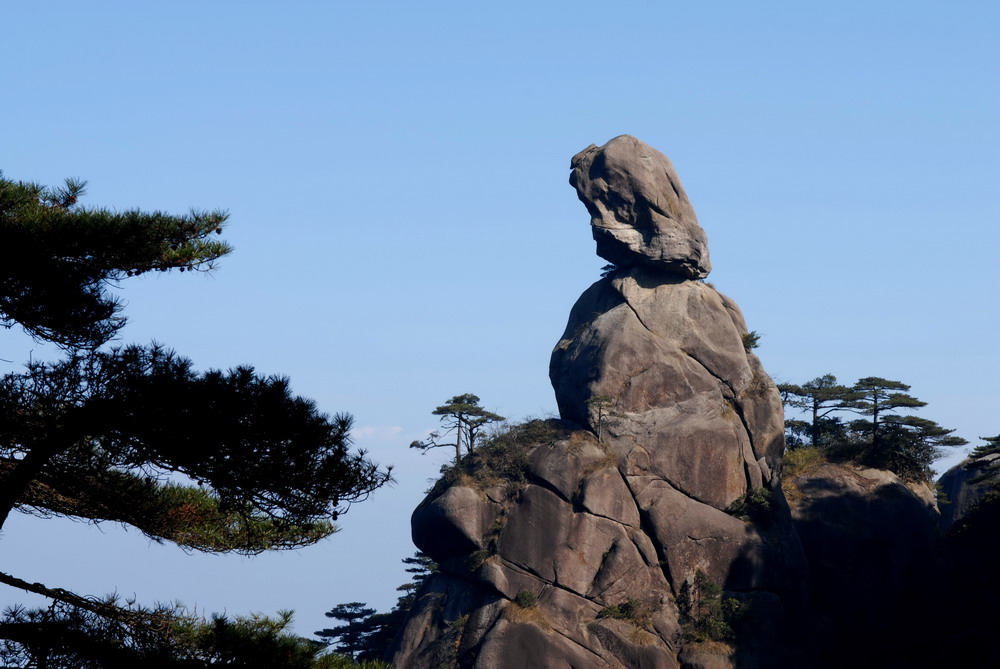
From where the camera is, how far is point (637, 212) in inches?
2298

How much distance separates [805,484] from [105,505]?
4722 centimetres

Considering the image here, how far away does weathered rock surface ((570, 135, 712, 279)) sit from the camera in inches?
2266

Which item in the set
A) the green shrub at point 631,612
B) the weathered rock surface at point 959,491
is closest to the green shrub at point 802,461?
the weathered rock surface at point 959,491

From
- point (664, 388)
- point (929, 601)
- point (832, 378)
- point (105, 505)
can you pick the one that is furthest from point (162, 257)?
point (832, 378)

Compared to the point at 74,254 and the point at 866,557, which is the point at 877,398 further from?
the point at 74,254

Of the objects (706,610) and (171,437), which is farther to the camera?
(706,610)

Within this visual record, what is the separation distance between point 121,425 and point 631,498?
41.2m

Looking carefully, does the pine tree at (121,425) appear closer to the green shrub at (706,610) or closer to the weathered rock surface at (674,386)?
the green shrub at (706,610)

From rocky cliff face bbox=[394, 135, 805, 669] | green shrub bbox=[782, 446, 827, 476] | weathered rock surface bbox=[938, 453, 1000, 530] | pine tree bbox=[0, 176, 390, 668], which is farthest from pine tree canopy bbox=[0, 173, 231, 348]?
weathered rock surface bbox=[938, 453, 1000, 530]

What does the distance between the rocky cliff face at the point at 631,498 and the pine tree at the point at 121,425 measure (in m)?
35.1

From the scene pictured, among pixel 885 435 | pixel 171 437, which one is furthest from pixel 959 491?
pixel 171 437

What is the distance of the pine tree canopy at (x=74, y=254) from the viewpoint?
14438 millimetres

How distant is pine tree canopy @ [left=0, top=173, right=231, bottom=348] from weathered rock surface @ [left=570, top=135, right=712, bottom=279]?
4379 cm

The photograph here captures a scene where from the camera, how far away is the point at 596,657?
48719mm
